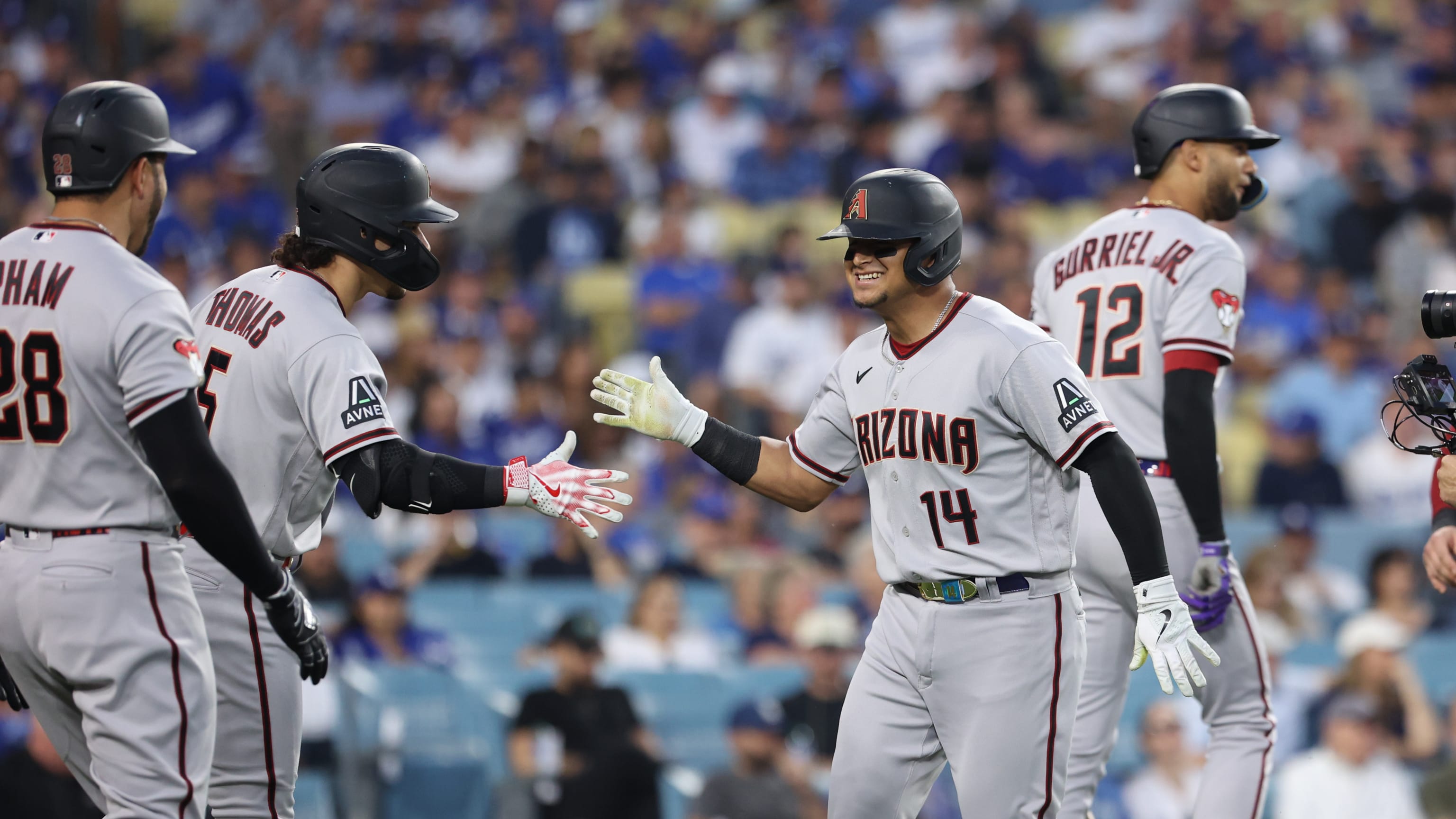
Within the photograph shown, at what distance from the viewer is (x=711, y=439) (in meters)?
4.70

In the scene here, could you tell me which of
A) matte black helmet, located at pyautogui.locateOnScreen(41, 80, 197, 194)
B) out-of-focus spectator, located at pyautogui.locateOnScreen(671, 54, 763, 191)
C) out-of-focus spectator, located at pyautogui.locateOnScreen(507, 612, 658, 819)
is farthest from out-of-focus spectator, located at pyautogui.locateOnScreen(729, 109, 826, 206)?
matte black helmet, located at pyautogui.locateOnScreen(41, 80, 197, 194)

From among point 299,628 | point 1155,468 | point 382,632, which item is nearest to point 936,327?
point 1155,468

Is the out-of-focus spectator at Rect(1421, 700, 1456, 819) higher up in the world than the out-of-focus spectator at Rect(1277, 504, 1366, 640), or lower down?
lower down

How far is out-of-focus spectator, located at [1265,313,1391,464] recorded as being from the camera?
1087 cm

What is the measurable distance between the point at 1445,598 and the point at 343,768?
20.7 feet

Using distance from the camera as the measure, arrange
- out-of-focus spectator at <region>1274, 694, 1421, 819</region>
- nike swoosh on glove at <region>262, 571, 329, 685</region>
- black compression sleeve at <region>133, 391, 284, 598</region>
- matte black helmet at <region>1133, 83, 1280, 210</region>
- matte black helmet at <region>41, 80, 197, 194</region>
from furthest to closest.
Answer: out-of-focus spectator at <region>1274, 694, 1421, 819</region>
matte black helmet at <region>1133, 83, 1280, 210</region>
nike swoosh on glove at <region>262, 571, 329, 685</region>
matte black helmet at <region>41, 80, 197, 194</region>
black compression sleeve at <region>133, 391, 284, 598</region>

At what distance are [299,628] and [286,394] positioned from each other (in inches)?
23.8

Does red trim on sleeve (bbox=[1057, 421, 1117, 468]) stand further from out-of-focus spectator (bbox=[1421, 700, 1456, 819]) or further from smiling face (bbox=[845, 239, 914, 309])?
out-of-focus spectator (bbox=[1421, 700, 1456, 819])

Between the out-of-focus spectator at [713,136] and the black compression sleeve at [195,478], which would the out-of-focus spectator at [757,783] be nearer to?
the black compression sleeve at [195,478]

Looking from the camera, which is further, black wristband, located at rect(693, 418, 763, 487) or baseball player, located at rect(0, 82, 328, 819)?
black wristband, located at rect(693, 418, 763, 487)

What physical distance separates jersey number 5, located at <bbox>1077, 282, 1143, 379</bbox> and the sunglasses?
0.99 m

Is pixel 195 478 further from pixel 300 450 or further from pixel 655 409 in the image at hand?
pixel 655 409

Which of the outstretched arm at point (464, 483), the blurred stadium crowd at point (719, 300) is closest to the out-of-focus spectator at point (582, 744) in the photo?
the blurred stadium crowd at point (719, 300)

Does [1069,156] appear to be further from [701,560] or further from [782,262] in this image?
[701,560]
